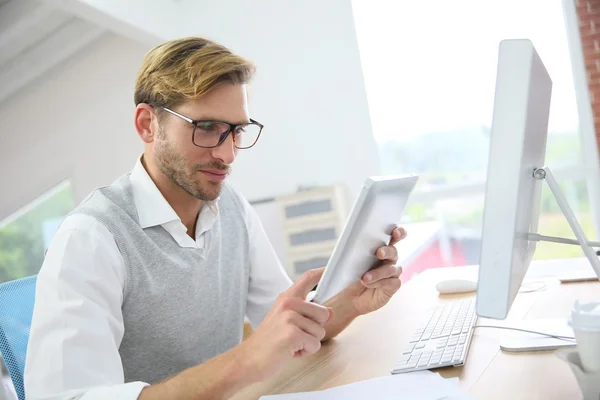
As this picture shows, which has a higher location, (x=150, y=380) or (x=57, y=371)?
(x=57, y=371)

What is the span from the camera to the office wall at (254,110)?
4.72 m

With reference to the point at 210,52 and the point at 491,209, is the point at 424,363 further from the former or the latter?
the point at 210,52

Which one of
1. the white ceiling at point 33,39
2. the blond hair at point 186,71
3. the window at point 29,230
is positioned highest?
the white ceiling at point 33,39

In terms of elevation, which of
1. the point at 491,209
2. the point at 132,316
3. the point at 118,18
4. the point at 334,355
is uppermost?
the point at 118,18

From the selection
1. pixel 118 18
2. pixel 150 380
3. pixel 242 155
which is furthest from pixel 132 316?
pixel 242 155

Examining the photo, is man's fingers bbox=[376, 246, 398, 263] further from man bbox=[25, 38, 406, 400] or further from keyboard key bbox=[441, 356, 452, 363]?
keyboard key bbox=[441, 356, 452, 363]

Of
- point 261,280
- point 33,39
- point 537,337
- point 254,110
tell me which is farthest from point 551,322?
point 33,39

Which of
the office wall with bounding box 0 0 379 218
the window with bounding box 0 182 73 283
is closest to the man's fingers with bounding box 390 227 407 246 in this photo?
the office wall with bounding box 0 0 379 218

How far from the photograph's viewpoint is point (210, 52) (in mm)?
1454

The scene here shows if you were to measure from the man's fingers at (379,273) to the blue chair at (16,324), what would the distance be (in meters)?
0.71

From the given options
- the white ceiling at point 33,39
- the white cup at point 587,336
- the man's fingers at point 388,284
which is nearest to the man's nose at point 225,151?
the man's fingers at point 388,284

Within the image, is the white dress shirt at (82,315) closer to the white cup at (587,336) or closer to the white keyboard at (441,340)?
the white keyboard at (441,340)

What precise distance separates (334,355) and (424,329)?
20cm

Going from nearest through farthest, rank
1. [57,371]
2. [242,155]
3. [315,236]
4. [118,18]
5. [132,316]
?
[57,371] → [132,316] → [118,18] → [315,236] → [242,155]
